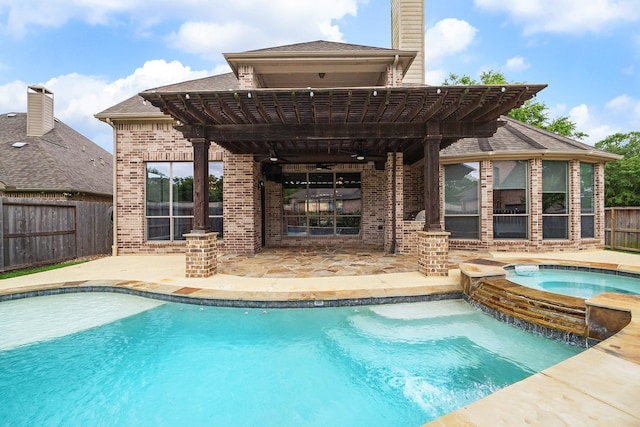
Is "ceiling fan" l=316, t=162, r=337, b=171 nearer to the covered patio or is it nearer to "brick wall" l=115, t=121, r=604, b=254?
"brick wall" l=115, t=121, r=604, b=254

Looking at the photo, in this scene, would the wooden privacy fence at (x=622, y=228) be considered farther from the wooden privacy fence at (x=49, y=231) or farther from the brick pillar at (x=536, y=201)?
the wooden privacy fence at (x=49, y=231)

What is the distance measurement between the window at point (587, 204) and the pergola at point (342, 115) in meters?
5.51

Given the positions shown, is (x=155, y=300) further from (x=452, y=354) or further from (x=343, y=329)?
(x=452, y=354)

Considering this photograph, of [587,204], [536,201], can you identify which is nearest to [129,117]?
[536,201]

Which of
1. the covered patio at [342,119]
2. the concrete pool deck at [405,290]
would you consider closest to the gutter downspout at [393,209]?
the concrete pool deck at [405,290]

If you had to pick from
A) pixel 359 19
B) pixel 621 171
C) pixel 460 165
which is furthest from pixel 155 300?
pixel 621 171

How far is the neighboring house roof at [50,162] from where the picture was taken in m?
10.8

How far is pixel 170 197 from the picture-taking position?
29.4 feet

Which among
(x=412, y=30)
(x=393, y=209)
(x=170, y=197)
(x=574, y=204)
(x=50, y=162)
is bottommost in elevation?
(x=393, y=209)

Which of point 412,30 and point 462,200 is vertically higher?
point 412,30

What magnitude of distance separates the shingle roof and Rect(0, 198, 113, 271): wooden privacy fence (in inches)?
115

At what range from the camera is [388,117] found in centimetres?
566

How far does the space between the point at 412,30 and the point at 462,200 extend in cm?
672

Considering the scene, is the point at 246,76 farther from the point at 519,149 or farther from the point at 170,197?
the point at 519,149
